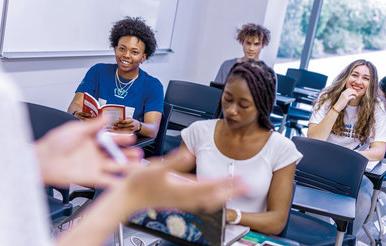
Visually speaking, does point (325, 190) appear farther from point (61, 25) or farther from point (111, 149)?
point (111, 149)

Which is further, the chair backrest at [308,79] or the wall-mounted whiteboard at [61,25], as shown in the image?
the chair backrest at [308,79]

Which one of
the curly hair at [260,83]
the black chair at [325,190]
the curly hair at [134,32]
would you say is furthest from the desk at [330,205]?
the curly hair at [134,32]

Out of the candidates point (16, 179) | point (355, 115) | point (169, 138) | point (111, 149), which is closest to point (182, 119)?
point (169, 138)

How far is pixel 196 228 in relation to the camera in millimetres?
1248

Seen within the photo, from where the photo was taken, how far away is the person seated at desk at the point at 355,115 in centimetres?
330

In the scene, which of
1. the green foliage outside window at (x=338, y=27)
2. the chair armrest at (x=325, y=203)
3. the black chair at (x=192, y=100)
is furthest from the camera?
the green foliage outside window at (x=338, y=27)

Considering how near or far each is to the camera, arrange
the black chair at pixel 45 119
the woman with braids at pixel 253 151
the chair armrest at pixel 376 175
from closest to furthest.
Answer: the woman with braids at pixel 253 151 < the black chair at pixel 45 119 < the chair armrest at pixel 376 175

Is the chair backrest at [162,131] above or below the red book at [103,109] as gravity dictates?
below

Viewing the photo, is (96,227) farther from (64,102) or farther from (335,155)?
(64,102)

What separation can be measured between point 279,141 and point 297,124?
12.4ft

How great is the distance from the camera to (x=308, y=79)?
620 cm

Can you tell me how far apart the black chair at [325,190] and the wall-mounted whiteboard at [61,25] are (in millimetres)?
1720

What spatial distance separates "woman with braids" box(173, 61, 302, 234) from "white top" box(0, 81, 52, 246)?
1405mm

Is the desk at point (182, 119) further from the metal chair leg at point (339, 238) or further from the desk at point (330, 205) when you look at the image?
the metal chair leg at point (339, 238)
